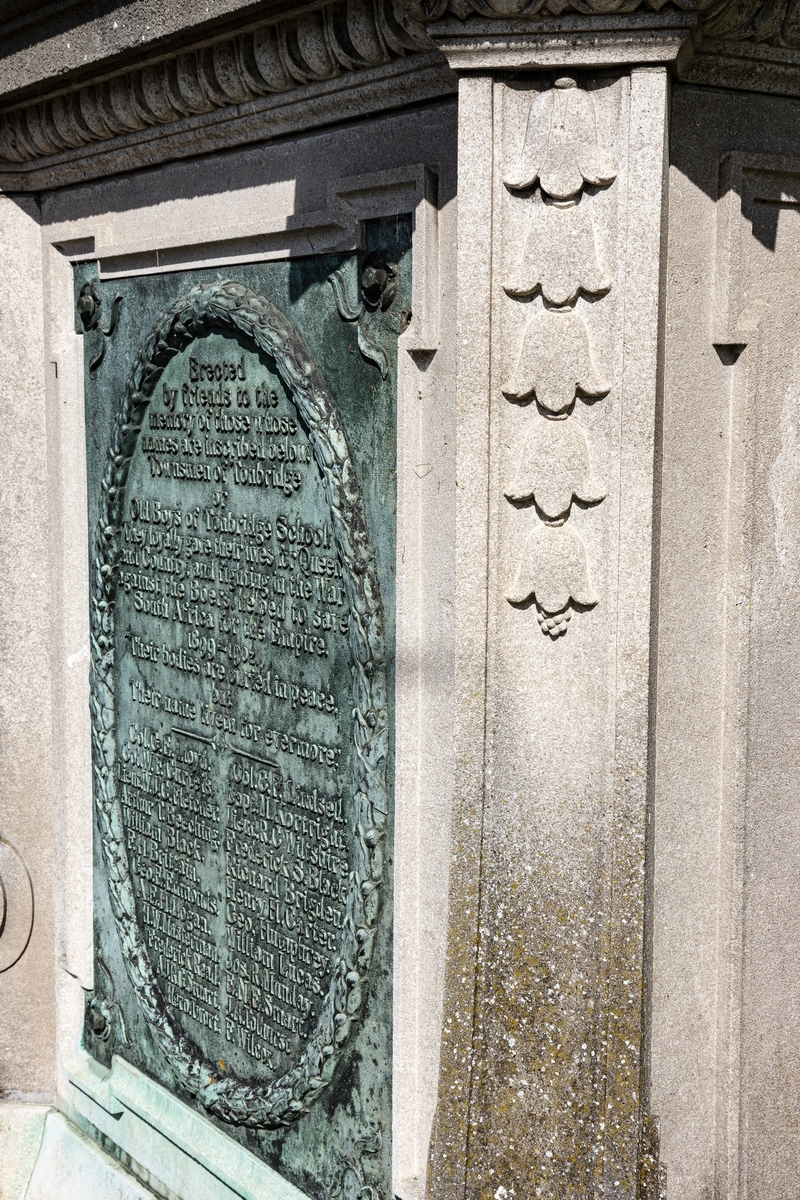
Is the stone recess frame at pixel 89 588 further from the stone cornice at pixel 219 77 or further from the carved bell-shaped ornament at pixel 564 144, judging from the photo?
the carved bell-shaped ornament at pixel 564 144

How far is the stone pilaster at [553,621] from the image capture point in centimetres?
269

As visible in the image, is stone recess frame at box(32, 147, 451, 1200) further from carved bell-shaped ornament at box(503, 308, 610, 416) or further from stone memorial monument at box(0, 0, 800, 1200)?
carved bell-shaped ornament at box(503, 308, 610, 416)

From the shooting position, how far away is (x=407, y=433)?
11.2 feet

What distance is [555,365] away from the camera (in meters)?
2.75

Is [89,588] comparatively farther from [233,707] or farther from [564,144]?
[564,144]

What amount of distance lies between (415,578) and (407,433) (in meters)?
0.36

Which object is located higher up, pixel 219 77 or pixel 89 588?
pixel 219 77

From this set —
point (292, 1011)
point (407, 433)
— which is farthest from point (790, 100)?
point (292, 1011)

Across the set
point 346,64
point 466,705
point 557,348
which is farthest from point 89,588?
point 557,348

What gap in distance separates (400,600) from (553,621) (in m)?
0.75

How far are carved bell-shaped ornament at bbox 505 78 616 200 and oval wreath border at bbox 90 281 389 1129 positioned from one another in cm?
117

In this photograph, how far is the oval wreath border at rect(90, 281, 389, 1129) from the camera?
3652 millimetres

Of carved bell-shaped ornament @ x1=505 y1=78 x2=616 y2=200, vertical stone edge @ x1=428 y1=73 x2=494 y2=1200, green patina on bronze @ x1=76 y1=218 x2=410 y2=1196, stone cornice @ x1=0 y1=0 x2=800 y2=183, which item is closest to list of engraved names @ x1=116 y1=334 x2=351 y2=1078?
green patina on bronze @ x1=76 y1=218 x2=410 y2=1196

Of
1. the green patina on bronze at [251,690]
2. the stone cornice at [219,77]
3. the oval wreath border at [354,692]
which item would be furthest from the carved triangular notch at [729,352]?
the oval wreath border at [354,692]
